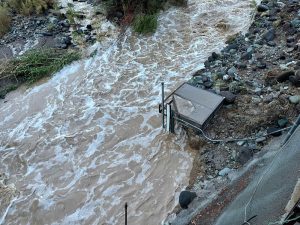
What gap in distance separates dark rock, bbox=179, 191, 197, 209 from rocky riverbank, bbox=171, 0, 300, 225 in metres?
0.09

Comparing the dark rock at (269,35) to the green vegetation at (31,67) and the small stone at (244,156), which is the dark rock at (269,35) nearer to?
the small stone at (244,156)

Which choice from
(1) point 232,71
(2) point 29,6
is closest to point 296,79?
(1) point 232,71

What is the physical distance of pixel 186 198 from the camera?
17.1ft

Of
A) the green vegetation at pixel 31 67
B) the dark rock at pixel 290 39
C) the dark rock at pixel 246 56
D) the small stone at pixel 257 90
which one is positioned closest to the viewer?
the small stone at pixel 257 90

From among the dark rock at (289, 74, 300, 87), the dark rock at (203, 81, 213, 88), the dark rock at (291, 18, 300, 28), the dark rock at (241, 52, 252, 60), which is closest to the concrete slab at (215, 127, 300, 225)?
the dark rock at (289, 74, 300, 87)

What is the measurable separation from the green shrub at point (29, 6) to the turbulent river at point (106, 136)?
3.26m

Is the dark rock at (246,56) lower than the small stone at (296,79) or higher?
lower

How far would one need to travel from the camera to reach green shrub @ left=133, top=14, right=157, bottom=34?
989cm

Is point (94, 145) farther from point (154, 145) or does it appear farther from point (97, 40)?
point (97, 40)

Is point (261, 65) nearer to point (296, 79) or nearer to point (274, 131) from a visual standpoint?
point (296, 79)

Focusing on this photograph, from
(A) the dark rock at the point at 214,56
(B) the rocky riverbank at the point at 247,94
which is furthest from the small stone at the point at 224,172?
(A) the dark rock at the point at 214,56

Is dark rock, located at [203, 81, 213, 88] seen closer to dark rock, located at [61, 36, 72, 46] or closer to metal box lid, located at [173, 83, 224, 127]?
metal box lid, located at [173, 83, 224, 127]

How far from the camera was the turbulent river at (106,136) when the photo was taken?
18.9ft

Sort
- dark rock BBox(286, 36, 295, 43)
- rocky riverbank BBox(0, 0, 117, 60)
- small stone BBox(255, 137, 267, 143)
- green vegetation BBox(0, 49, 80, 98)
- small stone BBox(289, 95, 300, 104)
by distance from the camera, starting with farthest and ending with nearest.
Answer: rocky riverbank BBox(0, 0, 117, 60)
green vegetation BBox(0, 49, 80, 98)
dark rock BBox(286, 36, 295, 43)
small stone BBox(289, 95, 300, 104)
small stone BBox(255, 137, 267, 143)
